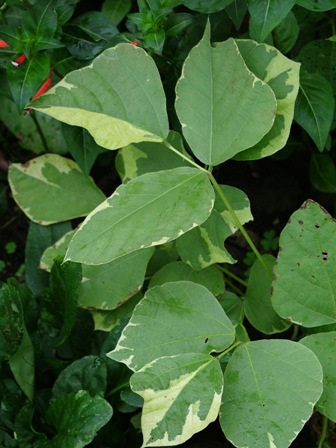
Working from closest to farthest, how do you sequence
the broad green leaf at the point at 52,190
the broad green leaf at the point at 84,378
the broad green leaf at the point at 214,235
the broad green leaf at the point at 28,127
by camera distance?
the broad green leaf at the point at 214,235
the broad green leaf at the point at 84,378
the broad green leaf at the point at 52,190
the broad green leaf at the point at 28,127

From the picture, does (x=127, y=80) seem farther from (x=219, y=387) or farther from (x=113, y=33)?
(x=219, y=387)

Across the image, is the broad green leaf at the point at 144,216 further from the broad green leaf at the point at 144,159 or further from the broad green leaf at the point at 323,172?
the broad green leaf at the point at 323,172

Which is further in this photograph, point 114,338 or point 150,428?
point 114,338

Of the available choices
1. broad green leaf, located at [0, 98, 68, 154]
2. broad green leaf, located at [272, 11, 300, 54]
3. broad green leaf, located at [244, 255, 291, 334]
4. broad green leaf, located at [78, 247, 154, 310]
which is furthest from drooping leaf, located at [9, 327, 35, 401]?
broad green leaf, located at [272, 11, 300, 54]

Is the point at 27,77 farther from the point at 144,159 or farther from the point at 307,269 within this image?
the point at 307,269

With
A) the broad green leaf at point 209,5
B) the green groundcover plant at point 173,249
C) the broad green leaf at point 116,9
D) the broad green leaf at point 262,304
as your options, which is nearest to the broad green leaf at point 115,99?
the green groundcover plant at point 173,249

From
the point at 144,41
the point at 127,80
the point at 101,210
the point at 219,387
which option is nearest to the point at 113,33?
the point at 144,41
